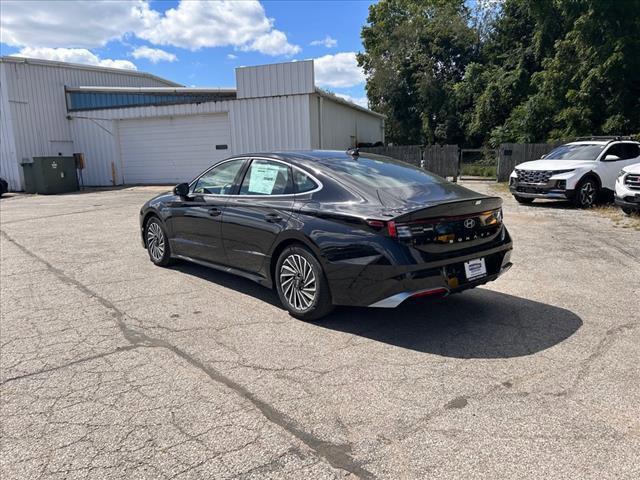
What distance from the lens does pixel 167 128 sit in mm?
21609

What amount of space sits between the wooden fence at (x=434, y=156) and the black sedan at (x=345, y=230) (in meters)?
16.4

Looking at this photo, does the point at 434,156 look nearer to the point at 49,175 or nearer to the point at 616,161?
the point at 616,161

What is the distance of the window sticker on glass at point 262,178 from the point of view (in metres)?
5.18

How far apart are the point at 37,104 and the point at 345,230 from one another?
A: 79.6 ft

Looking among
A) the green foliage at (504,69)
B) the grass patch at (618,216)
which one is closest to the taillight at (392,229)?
the grass patch at (618,216)

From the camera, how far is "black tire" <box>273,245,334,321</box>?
4418 millimetres

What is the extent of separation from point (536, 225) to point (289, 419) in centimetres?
837

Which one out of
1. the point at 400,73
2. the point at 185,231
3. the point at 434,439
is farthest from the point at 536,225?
the point at 400,73

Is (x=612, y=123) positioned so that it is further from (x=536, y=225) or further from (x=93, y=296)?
Result: (x=93, y=296)

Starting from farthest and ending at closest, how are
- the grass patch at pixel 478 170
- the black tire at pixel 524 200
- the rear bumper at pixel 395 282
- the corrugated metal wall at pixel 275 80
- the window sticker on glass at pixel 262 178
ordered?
the grass patch at pixel 478 170
the corrugated metal wall at pixel 275 80
the black tire at pixel 524 200
the window sticker on glass at pixel 262 178
the rear bumper at pixel 395 282

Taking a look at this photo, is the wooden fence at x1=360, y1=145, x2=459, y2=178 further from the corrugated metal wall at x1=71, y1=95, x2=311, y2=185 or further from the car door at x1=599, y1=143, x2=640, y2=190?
the car door at x1=599, y1=143, x2=640, y2=190

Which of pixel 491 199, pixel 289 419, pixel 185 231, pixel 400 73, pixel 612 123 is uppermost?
pixel 400 73

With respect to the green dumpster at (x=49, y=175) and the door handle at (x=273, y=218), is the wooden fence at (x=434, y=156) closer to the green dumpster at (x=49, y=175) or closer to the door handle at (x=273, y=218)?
the green dumpster at (x=49, y=175)

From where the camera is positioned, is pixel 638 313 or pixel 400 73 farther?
pixel 400 73
